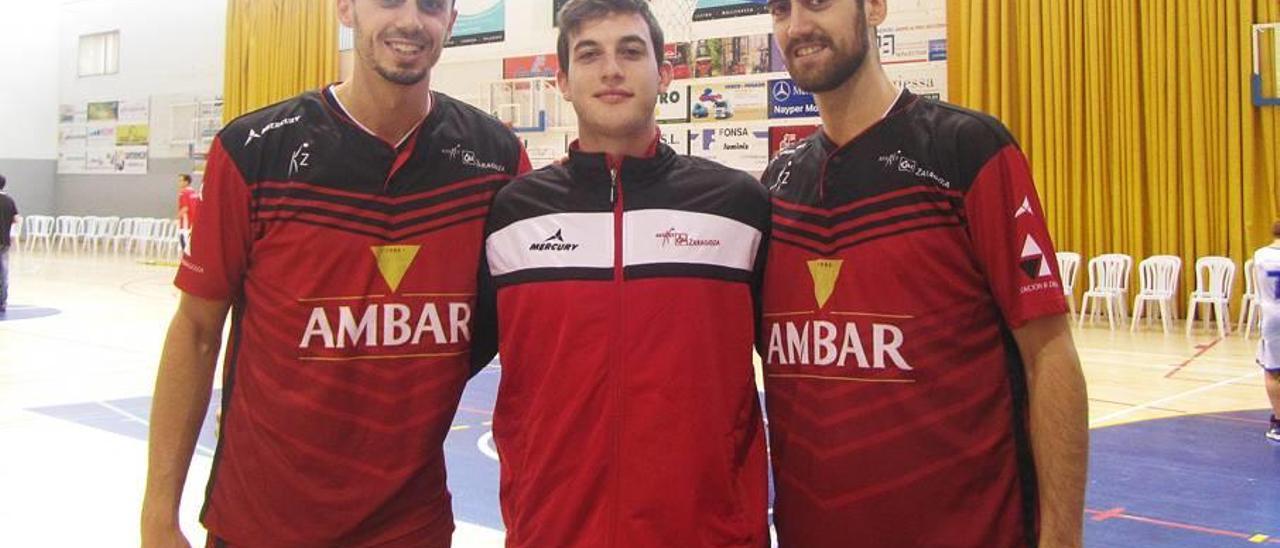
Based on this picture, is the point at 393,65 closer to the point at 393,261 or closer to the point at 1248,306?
the point at 393,261

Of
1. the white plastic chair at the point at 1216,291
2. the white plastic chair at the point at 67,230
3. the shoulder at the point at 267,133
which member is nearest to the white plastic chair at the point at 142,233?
the white plastic chair at the point at 67,230

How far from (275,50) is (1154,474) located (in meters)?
23.4

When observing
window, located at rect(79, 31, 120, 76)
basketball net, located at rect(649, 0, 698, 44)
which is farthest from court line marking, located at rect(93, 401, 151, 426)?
window, located at rect(79, 31, 120, 76)

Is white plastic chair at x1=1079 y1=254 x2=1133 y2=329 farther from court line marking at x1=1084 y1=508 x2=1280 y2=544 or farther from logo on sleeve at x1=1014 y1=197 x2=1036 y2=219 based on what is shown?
logo on sleeve at x1=1014 y1=197 x2=1036 y2=219

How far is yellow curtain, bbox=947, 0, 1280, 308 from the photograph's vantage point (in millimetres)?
14938

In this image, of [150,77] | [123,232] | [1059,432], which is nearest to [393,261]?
[1059,432]

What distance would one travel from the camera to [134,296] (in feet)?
60.8

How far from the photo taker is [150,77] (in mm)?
29406

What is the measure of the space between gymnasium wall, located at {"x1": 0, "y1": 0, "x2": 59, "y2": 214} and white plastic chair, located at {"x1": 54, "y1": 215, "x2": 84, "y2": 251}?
47.4 inches

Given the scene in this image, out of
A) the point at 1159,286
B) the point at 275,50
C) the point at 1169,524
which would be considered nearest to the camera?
the point at 1169,524

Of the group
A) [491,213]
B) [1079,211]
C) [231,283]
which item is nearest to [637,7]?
[491,213]

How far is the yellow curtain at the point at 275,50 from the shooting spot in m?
24.8

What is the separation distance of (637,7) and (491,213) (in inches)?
24.5

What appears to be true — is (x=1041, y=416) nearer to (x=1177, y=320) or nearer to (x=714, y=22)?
(x=1177, y=320)
